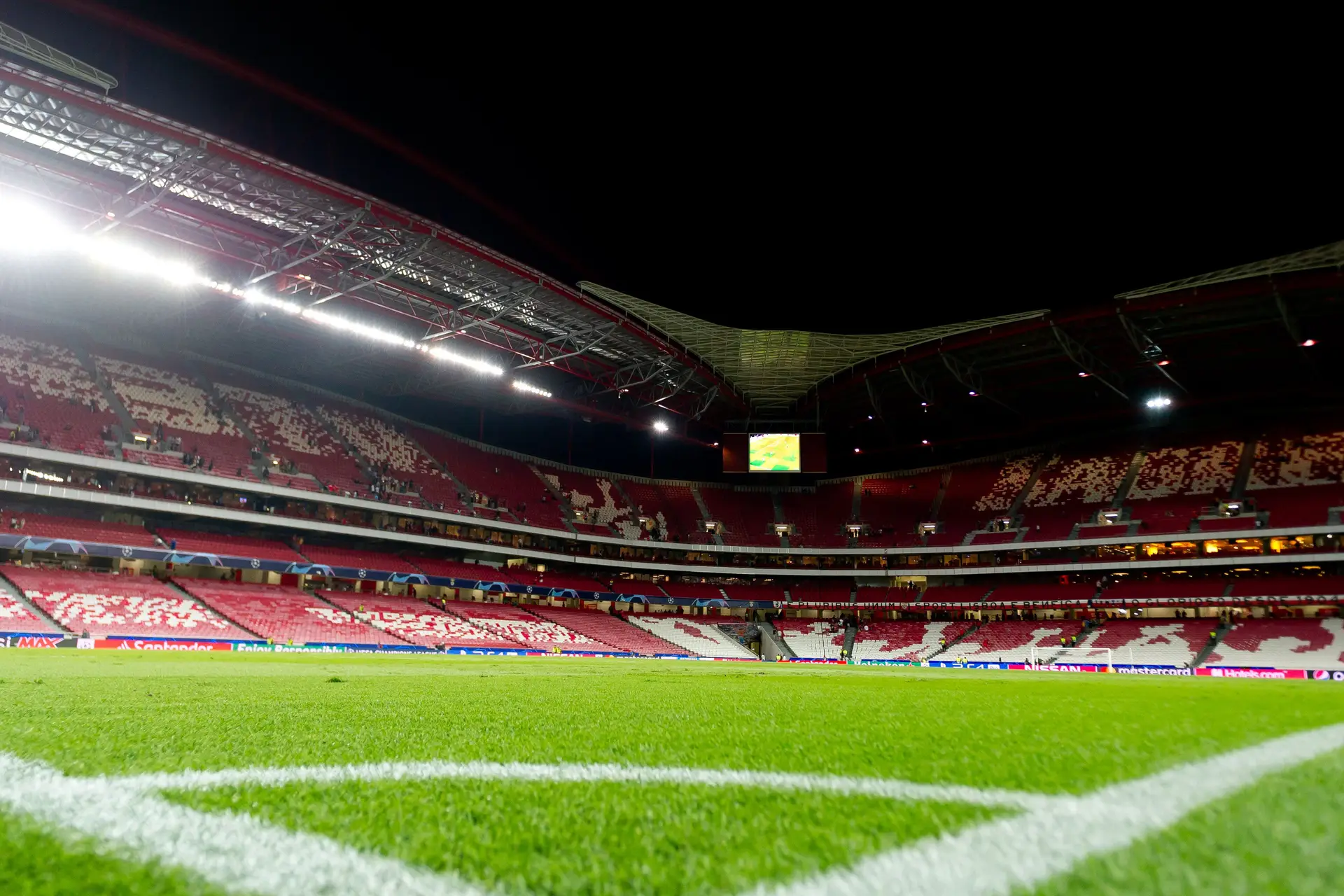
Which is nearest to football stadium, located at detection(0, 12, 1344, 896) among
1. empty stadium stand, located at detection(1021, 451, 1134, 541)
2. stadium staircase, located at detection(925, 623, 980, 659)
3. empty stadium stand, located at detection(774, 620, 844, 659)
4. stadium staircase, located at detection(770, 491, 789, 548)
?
empty stadium stand, located at detection(774, 620, 844, 659)

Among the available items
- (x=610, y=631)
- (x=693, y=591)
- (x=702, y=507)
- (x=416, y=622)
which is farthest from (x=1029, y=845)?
(x=702, y=507)

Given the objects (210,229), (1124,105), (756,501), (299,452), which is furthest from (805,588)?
(210,229)

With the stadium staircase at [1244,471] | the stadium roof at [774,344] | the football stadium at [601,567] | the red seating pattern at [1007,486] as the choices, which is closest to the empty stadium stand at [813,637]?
the football stadium at [601,567]

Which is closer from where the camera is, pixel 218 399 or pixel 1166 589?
pixel 218 399

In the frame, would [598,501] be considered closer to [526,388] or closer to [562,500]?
[562,500]

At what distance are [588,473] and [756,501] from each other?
13.3 metres

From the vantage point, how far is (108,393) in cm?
3253

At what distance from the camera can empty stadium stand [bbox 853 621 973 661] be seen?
41.1 metres

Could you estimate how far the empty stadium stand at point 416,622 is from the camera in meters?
32.1

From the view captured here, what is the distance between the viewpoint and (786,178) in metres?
23.7

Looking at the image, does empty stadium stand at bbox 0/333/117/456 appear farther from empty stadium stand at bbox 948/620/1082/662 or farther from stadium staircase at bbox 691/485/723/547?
empty stadium stand at bbox 948/620/1082/662

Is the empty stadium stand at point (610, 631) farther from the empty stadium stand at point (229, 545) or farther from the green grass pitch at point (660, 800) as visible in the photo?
the green grass pitch at point (660, 800)

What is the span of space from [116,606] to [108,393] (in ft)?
41.0

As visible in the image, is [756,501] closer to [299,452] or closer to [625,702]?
[299,452]
